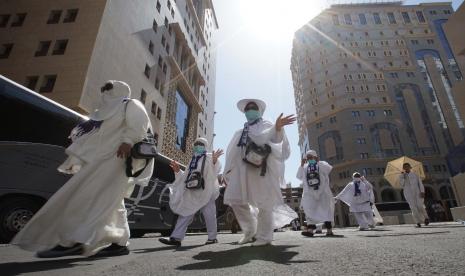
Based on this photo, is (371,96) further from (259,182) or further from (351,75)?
(259,182)

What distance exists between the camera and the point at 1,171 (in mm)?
5266

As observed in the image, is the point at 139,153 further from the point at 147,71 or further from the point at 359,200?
the point at 147,71

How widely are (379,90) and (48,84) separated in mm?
55901

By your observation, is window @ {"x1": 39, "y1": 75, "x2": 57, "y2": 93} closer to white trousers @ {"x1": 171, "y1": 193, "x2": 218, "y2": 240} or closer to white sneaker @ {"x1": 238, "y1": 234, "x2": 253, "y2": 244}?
white trousers @ {"x1": 171, "y1": 193, "x2": 218, "y2": 240}

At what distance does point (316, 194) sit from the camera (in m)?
6.87

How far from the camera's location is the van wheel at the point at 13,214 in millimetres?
5273

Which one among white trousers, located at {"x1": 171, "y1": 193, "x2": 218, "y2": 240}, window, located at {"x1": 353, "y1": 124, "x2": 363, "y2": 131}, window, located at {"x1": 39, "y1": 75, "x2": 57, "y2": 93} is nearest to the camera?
white trousers, located at {"x1": 171, "y1": 193, "x2": 218, "y2": 240}

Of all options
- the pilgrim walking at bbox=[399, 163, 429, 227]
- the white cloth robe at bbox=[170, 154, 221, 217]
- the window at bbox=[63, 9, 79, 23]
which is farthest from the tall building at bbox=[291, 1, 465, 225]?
the white cloth robe at bbox=[170, 154, 221, 217]

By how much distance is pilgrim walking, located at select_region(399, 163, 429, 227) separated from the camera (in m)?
9.71

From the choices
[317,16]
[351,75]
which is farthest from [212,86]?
[317,16]

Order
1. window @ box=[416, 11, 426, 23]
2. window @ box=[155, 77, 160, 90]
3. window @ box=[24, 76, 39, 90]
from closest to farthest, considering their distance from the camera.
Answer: window @ box=[24, 76, 39, 90] → window @ box=[155, 77, 160, 90] → window @ box=[416, 11, 426, 23]

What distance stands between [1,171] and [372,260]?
20.6ft

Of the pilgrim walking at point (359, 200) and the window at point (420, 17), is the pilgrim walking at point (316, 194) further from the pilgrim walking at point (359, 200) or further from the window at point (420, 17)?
the window at point (420, 17)

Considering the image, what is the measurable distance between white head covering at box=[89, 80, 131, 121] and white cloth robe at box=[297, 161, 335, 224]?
5.12 metres
